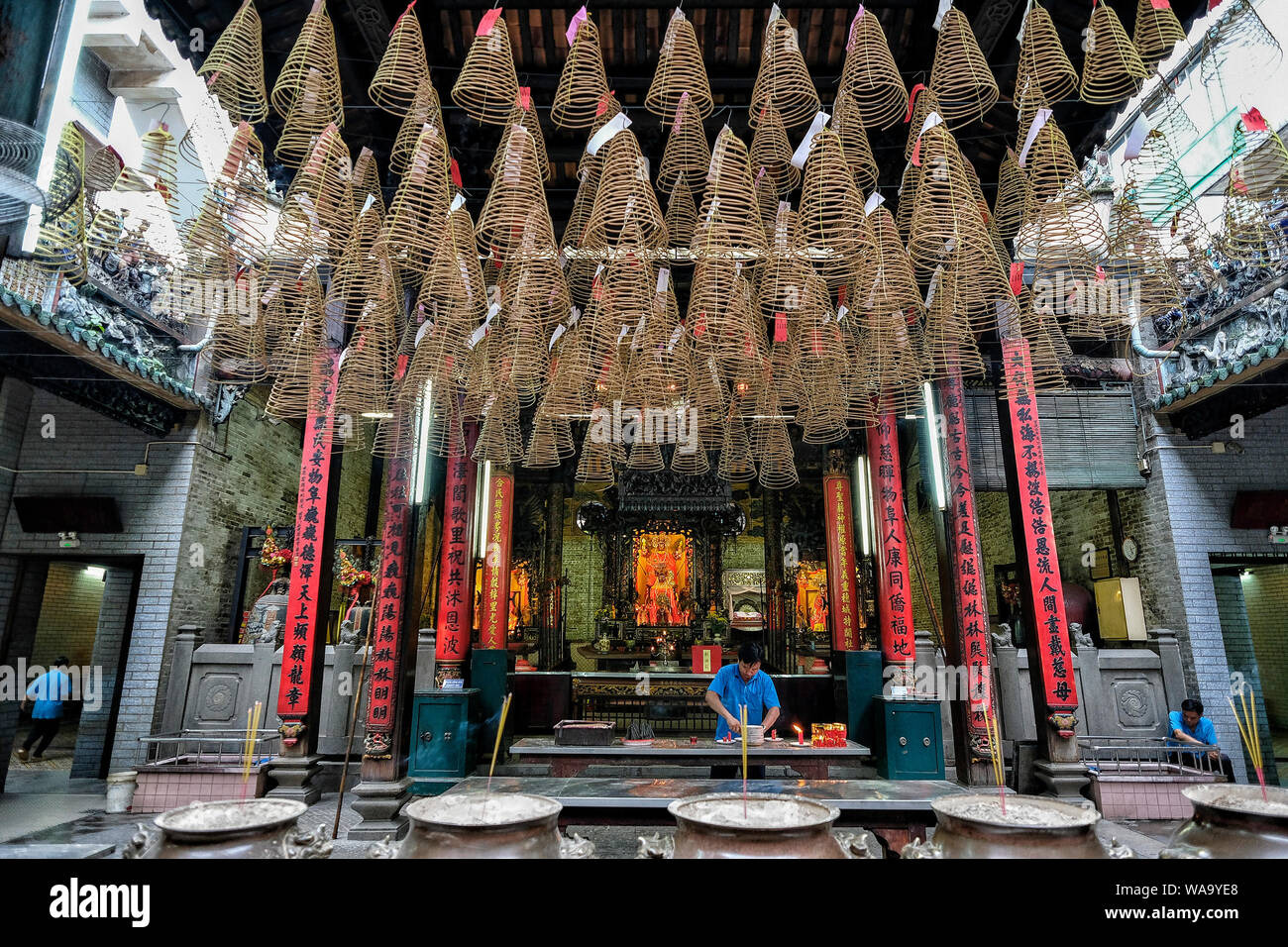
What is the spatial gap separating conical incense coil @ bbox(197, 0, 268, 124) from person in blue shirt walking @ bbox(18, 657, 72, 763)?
8445 mm

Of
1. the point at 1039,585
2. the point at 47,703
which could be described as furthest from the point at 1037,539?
the point at 47,703

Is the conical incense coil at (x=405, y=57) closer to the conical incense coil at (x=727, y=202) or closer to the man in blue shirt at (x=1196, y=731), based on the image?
the conical incense coil at (x=727, y=202)

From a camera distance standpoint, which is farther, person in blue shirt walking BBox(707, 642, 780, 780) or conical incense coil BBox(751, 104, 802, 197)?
person in blue shirt walking BBox(707, 642, 780, 780)

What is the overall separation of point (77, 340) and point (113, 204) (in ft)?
7.89

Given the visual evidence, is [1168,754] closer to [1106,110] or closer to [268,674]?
[1106,110]

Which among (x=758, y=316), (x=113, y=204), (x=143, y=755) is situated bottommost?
(x=143, y=755)

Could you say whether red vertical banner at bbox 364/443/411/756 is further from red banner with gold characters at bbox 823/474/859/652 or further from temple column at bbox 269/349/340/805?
Answer: red banner with gold characters at bbox 823/474/859/652

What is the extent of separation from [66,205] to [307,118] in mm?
1333

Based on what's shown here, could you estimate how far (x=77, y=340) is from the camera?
226 inches

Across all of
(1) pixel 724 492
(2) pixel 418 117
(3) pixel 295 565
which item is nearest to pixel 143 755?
(3) pixel 295 565

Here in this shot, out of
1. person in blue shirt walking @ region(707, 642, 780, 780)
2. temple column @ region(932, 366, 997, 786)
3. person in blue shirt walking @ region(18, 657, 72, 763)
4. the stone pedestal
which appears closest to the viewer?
person in blue shirt walking @ region(707, 642, 780, 780)

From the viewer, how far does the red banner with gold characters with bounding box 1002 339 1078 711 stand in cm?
602

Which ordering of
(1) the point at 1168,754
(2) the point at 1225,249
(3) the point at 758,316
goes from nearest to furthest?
(2) the point at 1225,249
(3) the point at 758,316
(1) the point at 1168,754

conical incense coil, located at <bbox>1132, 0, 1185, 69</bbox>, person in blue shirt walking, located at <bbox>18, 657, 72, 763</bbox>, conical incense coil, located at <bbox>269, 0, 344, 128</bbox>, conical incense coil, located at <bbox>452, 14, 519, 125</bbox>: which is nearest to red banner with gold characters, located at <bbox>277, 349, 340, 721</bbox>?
conical incense coil, located at <bbox>269, 0, 344, 128</bbox>
